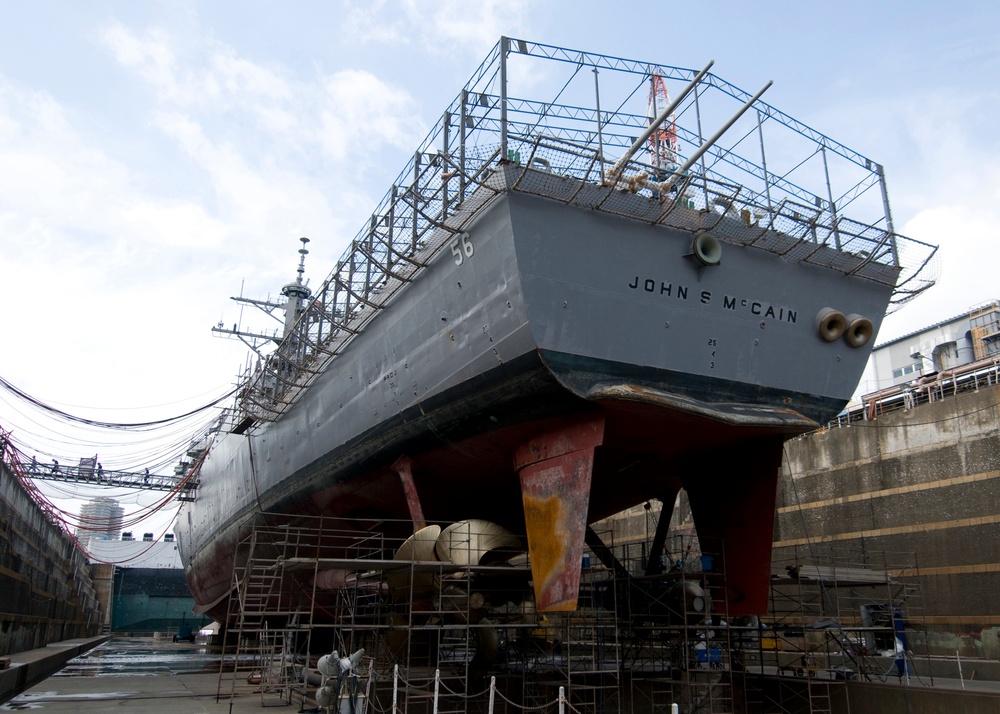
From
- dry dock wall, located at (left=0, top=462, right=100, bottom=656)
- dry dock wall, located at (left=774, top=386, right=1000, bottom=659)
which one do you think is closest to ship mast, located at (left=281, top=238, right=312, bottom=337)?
dry dock wall, located at (left=0, top=462, right=100, bottom=656)

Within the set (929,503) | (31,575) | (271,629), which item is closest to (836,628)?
(929,503)

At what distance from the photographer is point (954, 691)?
1242 cm

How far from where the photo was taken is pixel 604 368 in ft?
34.8

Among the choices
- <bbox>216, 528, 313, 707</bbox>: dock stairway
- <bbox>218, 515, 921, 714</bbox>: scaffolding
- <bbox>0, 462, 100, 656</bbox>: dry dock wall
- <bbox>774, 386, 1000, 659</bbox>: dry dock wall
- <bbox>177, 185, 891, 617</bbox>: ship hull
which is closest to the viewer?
<bbox>177, 185, 891, 617</bbox>: ship hull

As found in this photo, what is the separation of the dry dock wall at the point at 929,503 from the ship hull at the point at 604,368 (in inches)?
227

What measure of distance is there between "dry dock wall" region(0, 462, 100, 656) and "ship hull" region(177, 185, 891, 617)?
34.2 ft

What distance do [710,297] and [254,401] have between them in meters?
13.7

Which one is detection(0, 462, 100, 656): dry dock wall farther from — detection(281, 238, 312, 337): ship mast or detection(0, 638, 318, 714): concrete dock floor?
detection(281, 238, 312, 337): ship mast

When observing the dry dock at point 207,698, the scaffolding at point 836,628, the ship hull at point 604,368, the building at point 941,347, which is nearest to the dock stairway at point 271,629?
the dry dock at point 207,698

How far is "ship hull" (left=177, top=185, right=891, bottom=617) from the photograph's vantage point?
1040cm

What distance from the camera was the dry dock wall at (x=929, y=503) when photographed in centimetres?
1688

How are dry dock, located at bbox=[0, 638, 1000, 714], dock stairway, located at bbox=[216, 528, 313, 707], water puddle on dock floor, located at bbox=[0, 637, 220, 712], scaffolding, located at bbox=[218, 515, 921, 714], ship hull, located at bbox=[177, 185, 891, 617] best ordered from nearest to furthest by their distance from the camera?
ship hull, located at bbox=[177, 185, 891, 617]
scaffolding, located at bbox=[218, 515, 921, 714]
dry dock, located at bbox=[0, 638, 1000, 714]
dock stairway, located at bbox=[216, 528, 313, 707]
water puddle on dock floor, located at bbox=[0, 637, 220, 712]

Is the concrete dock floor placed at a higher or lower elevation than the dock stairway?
lower

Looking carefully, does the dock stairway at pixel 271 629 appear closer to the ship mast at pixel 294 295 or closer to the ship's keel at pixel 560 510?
the ship's keel at pixel 560 510
